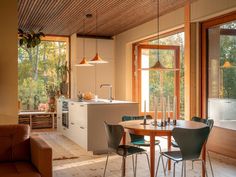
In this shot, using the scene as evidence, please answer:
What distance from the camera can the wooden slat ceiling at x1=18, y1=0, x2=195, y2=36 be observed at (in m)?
5.80

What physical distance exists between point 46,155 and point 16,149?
1.81 ft

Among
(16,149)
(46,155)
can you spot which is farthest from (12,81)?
(46,155)

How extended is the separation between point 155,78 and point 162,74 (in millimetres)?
229

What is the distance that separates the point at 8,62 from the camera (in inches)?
184

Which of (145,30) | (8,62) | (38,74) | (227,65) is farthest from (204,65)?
(38,74)

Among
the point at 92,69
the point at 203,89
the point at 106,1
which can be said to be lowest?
the point at 203,89

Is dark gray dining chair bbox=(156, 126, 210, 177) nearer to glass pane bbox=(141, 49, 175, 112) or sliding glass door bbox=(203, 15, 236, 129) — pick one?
sliding glass door bbox=(203, 15, 236, 129)

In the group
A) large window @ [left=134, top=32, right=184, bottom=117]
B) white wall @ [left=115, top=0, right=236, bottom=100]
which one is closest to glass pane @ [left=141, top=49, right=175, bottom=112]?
large window @ [left=134, top=32, right=184, bottom=117]

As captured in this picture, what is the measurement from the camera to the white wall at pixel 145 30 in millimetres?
5250

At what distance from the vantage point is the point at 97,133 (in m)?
5.64

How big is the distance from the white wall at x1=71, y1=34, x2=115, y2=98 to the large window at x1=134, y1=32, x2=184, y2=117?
3.66ft

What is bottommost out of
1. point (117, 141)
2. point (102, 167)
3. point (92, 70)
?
point (102, 167)

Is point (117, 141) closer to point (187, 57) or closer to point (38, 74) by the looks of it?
point (187, 57)

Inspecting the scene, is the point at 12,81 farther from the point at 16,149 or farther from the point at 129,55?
the point at 129,55
